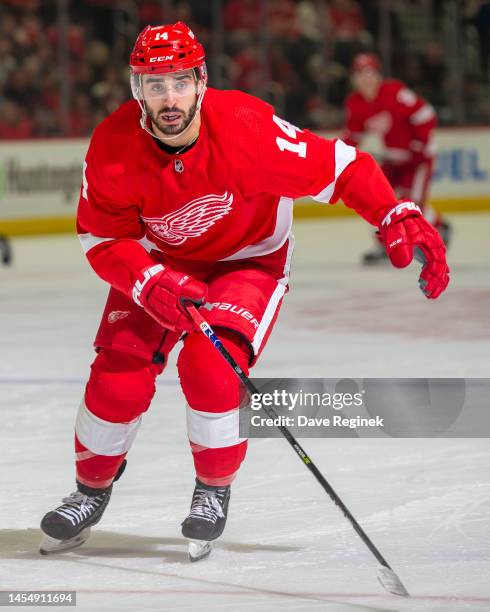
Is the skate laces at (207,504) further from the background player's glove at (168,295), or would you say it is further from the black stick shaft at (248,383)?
the background player's glove at (168,295)

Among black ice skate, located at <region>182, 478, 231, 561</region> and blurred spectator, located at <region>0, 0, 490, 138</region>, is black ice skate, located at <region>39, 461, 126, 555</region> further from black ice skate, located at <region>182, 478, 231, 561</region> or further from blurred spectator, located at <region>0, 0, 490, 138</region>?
blurred spectator, located at <region>0, 0, 490, 138</region>

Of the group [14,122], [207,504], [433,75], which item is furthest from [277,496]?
[433,75]

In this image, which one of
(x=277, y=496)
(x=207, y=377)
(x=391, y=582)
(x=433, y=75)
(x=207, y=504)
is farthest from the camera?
(x=433, y=75)

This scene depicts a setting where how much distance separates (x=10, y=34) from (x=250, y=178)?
777 centimetres

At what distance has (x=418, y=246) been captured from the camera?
2.63 meters

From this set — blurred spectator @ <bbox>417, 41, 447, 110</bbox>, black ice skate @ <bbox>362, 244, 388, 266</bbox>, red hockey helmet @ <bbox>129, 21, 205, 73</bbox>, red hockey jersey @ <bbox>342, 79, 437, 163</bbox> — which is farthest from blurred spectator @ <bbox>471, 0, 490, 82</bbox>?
red hockey helmet @ <bbox>129, 21, 205, 73</bbox>

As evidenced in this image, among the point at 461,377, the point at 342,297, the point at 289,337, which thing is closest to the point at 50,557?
the point at 461,377

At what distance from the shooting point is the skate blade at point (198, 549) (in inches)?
103

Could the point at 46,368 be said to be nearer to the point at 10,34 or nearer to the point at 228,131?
the point at 228,131

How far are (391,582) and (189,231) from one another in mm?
806

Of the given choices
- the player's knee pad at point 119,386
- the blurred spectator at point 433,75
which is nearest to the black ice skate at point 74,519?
the player's knee pad at point 119,386

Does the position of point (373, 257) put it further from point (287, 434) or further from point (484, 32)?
point (287, 434)

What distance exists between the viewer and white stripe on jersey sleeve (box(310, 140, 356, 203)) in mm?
2748

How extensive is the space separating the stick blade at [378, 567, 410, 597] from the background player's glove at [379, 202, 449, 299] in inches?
20.6
